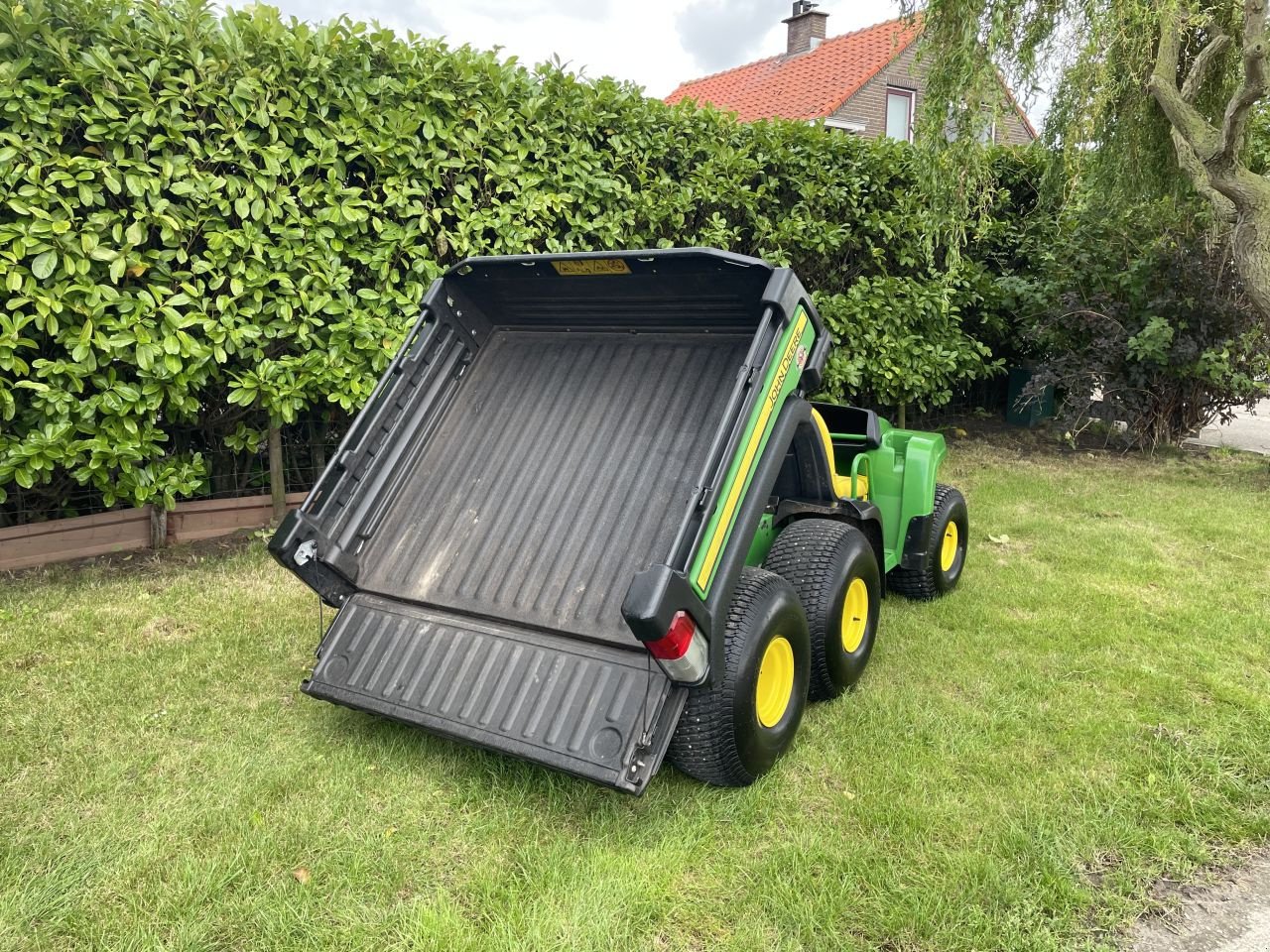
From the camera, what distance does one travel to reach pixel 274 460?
5469mm

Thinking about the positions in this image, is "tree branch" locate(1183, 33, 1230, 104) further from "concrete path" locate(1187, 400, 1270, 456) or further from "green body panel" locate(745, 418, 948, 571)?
"green body panel" locate(745, 418, 948, 571)

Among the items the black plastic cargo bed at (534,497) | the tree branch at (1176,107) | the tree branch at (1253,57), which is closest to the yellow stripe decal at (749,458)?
the black plastic cargo bed at (534,497)

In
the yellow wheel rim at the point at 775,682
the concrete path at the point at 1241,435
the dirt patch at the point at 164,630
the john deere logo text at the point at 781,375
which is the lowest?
the dirt patch at the point at 164,630

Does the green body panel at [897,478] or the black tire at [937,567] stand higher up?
the green body panel at [897,478]

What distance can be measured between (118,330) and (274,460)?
1326mm

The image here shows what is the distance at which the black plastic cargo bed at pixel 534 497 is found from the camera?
8.59 feet

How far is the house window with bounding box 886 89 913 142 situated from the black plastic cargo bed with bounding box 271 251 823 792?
20174mm

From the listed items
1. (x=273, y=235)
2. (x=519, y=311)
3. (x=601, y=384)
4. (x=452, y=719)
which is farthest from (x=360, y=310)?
(x=452, y=719)

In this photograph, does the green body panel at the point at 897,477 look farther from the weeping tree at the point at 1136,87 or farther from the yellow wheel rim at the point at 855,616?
Result: the weeping tree at the point at 1136,87

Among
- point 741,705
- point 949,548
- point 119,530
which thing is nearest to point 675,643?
point 741,705

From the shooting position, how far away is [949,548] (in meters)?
4.67

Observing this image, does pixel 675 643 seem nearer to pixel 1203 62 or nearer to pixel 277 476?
pixel 277 476

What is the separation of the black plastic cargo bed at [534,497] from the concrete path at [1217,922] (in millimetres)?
1374

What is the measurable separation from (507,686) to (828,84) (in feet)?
68.5
